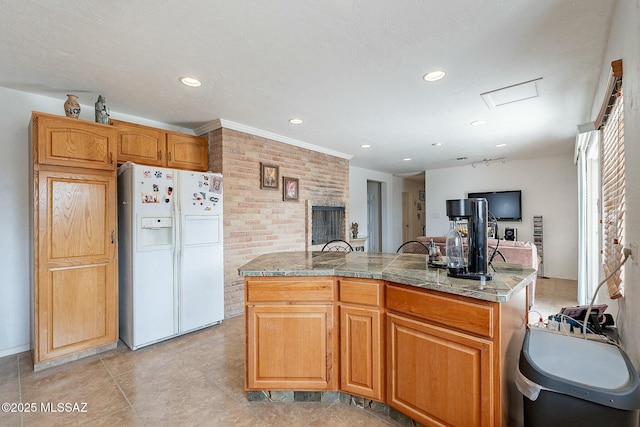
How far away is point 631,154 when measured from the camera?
1273 millimetres

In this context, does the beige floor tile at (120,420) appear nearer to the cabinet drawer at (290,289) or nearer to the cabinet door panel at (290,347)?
the cabinet door panel at (290,347)

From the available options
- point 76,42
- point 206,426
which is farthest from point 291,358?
point 76,42

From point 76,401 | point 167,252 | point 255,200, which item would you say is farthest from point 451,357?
point 255,200

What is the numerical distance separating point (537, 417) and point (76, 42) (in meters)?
3.23

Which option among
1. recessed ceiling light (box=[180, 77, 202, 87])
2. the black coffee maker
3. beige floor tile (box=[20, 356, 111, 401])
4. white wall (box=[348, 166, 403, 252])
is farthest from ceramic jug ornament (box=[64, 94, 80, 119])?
white wall (box=[348, 166, 403, 252])

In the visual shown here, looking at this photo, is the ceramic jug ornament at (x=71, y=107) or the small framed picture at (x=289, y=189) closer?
the ceramic jug ornament at (x=71, y=107)

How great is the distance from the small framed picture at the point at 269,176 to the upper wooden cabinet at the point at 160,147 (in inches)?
28.4

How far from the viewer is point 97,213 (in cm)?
267

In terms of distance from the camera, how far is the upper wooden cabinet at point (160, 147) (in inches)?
120

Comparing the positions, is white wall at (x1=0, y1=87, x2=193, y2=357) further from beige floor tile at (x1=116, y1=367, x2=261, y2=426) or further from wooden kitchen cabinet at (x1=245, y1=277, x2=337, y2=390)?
wooden kitchen cabinet at (x1=245, y1=277, x2=337, y2=390)

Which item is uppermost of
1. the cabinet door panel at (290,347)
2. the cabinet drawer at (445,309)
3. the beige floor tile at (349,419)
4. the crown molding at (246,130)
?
the crown molding at (246,130)

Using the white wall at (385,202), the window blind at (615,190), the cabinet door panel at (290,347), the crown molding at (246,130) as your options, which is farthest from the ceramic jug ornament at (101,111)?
the white wall at (385,202)

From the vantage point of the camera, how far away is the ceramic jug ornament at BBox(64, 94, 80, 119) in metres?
2.58

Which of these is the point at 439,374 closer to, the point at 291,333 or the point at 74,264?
the point at 291,333
